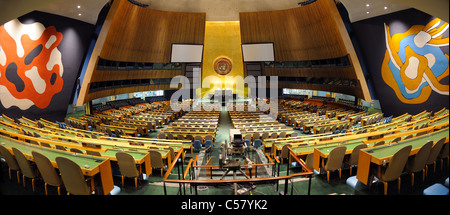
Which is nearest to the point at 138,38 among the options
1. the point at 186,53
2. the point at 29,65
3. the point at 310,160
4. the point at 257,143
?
the point at 186,53

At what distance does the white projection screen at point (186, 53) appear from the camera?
22594 millimetres

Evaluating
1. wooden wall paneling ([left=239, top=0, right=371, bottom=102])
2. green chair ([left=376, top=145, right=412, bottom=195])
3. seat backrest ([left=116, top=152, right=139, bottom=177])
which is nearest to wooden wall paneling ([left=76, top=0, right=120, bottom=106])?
wooden wall paneling ([left=239, top=0, right=371, bottom=102])

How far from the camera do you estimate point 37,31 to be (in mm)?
11336

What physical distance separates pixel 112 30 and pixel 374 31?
18.2 m

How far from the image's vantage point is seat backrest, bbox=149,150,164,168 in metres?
5.04

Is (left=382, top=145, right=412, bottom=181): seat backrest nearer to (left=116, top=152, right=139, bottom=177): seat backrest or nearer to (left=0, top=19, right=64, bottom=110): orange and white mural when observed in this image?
(left=116, top=152, right=139, bottom=177): seat backrest

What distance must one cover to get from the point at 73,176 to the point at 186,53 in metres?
21.9

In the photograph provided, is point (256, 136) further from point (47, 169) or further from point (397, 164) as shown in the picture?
point (47, 169)

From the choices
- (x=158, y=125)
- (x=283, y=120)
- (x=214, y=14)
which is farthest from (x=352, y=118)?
(x=214, y=14)

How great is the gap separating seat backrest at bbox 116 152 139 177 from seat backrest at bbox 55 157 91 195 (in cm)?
114

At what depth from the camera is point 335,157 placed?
4.27m

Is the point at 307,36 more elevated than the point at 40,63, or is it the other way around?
the point at 307,36
